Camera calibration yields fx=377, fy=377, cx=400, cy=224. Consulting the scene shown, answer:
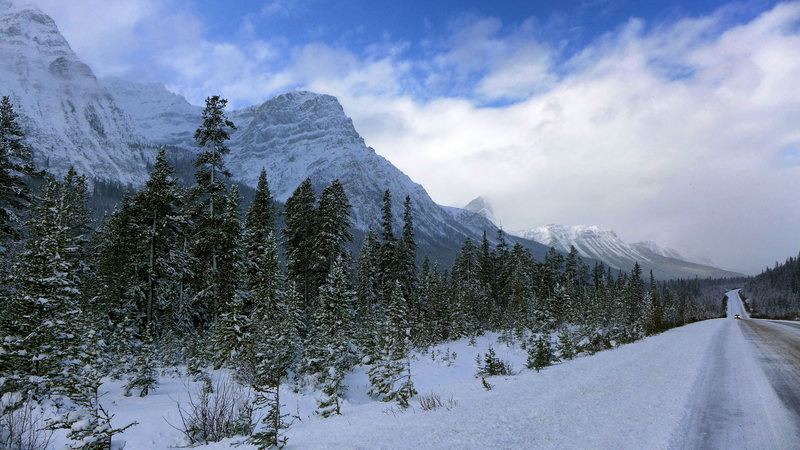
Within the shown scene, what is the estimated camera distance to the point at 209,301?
27891mm

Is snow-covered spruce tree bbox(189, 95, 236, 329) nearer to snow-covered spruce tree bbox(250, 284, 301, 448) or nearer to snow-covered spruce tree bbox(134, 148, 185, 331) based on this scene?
snow-covered spruce tree bbox(134, 148, 185, 331)

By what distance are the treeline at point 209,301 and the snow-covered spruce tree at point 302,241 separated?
14cm

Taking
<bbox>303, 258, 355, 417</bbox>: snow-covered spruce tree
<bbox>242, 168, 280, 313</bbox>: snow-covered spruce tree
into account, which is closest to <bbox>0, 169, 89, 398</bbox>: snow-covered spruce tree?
<bbox>303, 258, 355, 417</bbox>: snow-covered spruce tree

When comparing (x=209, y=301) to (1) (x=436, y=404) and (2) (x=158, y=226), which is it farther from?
(1) (x=436, y=404)

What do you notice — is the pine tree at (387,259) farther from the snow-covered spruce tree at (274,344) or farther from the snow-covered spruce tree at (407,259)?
the snow-covered spruce tree at (274,344)

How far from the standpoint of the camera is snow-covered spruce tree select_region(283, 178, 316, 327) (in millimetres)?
33719

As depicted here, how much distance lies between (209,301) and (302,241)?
9.15 metres

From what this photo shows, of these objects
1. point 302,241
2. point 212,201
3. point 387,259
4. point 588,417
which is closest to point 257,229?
point 302,241

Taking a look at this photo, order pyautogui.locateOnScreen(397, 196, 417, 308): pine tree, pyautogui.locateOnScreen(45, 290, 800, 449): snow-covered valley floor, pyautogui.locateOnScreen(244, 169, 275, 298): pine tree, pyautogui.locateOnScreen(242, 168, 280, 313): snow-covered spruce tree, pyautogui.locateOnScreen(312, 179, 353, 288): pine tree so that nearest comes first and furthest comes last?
pyautogui.locateOnScreen(45, 290, 800, 449): snow-covered valley floor → pyautogui.locateOnScreen(242, 168, 280, 313): snow-covered spruce tree → pyautogui.locateOnScreen(244, 169, 275, 298): pine tree → pyautogui.locateOnScreen(312, 179, 353, 288): pine tree → pyautogui.locateOnScreen(397, 196, 417, 308): pine tree

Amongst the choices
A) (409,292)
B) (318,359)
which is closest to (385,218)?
(409,292)

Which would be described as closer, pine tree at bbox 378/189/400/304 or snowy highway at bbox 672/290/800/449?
snowy highway at bbox 672/290/800/449

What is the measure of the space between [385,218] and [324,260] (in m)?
10.7

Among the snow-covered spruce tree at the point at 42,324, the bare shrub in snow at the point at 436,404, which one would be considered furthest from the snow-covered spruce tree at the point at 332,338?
the snow-covered spruce tree at the point at 42,324

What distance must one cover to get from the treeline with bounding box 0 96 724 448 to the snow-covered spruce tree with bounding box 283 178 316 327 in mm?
142
